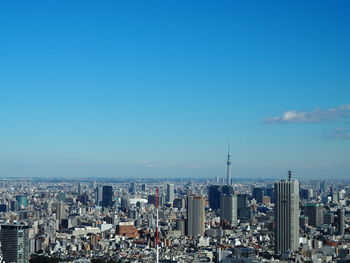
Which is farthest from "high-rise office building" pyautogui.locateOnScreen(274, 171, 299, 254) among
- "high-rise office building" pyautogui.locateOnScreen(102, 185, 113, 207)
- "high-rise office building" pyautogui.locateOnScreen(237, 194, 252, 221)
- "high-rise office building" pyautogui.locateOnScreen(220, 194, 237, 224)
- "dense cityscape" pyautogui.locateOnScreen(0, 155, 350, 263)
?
"high-rise office building" pyautogui.locateOnScreen(102, 185, 113, 207)

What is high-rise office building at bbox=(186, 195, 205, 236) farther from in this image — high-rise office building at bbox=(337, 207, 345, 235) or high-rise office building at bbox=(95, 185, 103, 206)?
high-rise office building at bbox=(95, 185, 103, 206)

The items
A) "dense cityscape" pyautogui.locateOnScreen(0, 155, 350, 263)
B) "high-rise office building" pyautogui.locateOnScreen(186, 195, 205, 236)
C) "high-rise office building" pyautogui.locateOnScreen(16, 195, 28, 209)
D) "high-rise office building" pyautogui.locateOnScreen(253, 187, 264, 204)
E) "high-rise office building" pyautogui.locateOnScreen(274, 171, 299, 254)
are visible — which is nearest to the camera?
"dense cityscape" pyautogui.locateOnScreen(0, 155, 350, 263)

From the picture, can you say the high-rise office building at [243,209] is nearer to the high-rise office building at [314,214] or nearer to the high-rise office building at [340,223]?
the high-rise office building at [314,214]

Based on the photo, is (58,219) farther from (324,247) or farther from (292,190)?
(324,247)

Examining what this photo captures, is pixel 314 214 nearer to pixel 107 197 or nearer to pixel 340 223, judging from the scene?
pixel 340 223

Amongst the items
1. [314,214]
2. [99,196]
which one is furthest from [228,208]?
[99,196]

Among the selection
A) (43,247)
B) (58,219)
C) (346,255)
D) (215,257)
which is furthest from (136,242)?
(58,219)
